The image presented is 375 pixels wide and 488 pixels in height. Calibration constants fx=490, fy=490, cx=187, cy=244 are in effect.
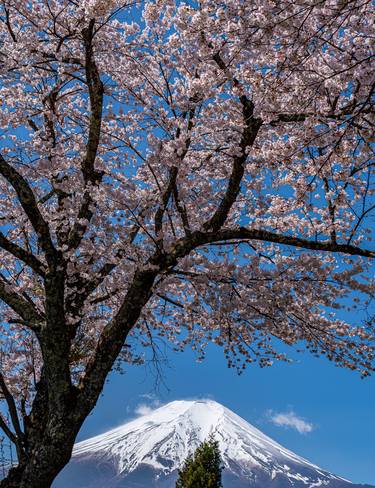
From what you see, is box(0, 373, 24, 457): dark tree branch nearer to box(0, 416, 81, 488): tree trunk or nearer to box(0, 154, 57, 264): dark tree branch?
box(0, 416, 81, 488): tree trunk

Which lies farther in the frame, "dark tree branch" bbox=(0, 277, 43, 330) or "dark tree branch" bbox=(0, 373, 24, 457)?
"dark tree branch" bbox=(0, 373, 24, 457)

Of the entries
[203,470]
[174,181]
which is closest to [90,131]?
[174,181]

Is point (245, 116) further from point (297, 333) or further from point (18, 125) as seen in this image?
point (18, 125)

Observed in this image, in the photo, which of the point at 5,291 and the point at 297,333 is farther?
the point at 297,333

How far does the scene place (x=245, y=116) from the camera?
259 inches

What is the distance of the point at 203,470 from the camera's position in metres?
15.8

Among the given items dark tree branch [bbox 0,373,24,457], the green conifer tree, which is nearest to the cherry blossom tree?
dark tree branch [bbox 0,373,24,457]

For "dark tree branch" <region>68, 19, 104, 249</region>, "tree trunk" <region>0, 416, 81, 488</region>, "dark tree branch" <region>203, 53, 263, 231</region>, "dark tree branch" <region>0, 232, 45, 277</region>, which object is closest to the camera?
"tree trunk" <region>0, 416, 81, 488</region>

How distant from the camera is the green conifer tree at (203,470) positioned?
15625 mm

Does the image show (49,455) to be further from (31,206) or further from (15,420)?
(31,206)

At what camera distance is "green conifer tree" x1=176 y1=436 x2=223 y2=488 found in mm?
15625

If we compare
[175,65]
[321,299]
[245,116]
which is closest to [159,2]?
[175,65]

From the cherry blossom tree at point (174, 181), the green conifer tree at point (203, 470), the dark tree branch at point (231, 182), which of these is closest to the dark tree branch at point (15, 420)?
the cherry blossom tree at point (174, 181)

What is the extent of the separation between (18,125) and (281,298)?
17.9ft
